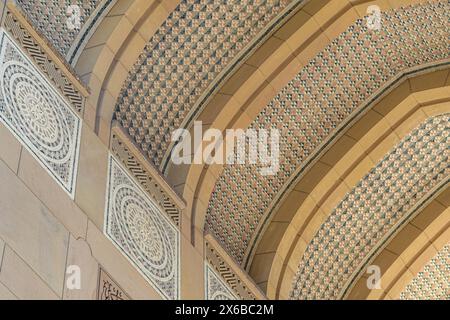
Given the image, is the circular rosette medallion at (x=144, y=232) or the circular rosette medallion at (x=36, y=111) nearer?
the circular rosette medallion at (x=36, y=111)

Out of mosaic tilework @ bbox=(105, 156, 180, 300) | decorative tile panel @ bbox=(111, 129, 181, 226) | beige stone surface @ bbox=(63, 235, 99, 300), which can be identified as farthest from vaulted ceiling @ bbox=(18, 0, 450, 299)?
→ beige stone surface @ bbox=(63, 235, 99, 300)

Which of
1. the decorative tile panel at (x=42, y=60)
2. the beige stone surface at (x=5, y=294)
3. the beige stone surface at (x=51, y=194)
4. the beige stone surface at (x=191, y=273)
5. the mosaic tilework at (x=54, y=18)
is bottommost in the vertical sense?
the beige stone surface at (x=5, y=294)

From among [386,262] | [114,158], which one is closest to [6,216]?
[114,158]

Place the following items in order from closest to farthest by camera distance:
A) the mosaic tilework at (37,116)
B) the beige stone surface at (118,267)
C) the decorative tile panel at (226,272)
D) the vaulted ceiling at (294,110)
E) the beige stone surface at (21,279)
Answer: the beige stone surface at (21,279), the mosaic tilework at (37,116), the beige stone surface at (118,267), the vaulted ceiling at (294,110), the decorative tile panel at (226,272)

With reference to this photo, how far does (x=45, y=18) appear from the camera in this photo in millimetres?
5703

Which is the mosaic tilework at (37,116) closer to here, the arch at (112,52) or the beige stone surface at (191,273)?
the arch at (112,52)

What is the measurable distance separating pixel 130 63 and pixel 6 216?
1985 millimetres

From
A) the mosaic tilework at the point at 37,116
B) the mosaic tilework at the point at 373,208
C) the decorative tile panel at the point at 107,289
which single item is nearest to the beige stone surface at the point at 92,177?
A: the mosaic tilework at the point at 37,116

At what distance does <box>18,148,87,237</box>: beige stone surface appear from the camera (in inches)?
183

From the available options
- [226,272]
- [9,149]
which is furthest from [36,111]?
[226,272]

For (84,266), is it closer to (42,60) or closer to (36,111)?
(36,111)

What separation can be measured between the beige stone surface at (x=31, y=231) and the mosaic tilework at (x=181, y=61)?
1.65m

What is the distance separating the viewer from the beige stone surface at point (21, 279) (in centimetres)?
414

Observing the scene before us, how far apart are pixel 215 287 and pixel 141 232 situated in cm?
92
